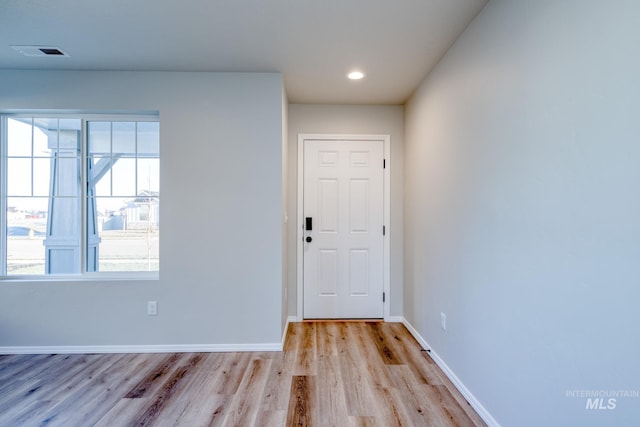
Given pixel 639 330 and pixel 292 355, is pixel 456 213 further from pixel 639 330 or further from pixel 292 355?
pixel 292 355

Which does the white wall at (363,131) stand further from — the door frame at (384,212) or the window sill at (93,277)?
the window sill at (93,277)

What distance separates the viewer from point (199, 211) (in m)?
2.71

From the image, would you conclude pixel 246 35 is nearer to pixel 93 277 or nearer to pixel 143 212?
pixel 143 212

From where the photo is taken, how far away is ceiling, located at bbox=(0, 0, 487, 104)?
1843mm

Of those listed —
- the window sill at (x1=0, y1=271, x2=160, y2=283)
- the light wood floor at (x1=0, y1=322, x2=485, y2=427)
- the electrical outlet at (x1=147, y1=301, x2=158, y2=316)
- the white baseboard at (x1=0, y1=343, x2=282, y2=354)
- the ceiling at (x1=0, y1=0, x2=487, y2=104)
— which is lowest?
the light wood floor at (x1=0, y1=322, x2=485, y2=427)

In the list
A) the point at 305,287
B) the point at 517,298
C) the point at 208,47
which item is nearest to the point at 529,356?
the point at 517,298

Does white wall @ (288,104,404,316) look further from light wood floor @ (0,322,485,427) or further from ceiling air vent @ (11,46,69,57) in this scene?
ceiling air vent @ (11,46,69,57)

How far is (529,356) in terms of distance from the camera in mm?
1431

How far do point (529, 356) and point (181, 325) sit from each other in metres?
2.58

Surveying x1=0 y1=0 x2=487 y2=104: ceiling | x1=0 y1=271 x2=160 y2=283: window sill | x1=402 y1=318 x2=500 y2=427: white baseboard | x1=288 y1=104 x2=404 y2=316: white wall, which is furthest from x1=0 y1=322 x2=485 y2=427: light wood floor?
x1=0 y1=0 x2=487 y2=104: ceiling

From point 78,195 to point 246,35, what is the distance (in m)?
2.10

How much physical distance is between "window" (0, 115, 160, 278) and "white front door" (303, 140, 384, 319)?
1587mm

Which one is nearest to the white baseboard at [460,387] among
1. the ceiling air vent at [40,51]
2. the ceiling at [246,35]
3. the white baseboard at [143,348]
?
the white baseboard at [143,348]

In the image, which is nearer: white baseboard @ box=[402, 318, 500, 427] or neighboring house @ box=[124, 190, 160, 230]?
white baseboard @ box=[402, 318, 500, 427]
